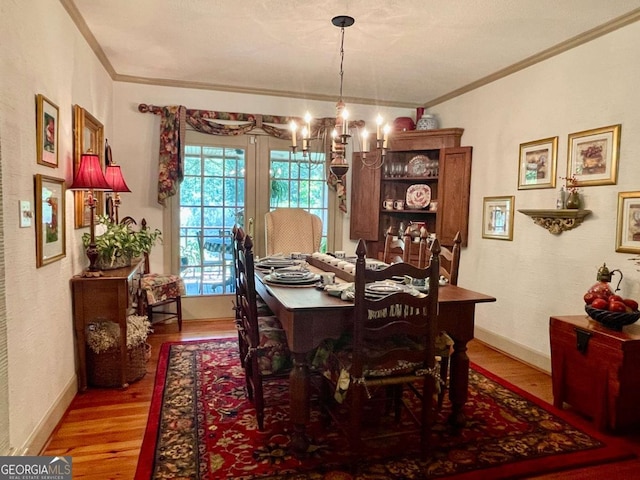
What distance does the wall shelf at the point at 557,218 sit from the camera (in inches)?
122

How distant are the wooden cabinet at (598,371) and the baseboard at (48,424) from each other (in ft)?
9.99

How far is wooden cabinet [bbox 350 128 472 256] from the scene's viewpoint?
4465 mm

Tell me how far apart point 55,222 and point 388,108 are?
3912 millimetres

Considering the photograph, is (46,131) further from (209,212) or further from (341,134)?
(209,212)

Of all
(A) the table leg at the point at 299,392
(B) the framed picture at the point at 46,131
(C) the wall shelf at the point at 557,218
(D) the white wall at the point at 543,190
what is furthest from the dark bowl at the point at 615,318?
(B) the framed picture at the point at 46,131

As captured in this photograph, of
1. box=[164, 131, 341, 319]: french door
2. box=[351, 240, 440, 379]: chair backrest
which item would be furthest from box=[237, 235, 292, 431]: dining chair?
box=[164, 131, 341, 319]: french door

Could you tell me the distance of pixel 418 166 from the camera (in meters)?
4.87

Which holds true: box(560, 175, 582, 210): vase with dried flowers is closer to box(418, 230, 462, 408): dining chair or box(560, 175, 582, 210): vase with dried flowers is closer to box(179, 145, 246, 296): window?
box(418, 230, 462, 408): dining chair

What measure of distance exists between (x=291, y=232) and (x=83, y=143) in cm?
204

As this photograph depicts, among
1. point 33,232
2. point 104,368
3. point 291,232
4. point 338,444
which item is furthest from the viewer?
point 291,232

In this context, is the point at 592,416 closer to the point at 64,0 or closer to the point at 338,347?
the point at 338,347

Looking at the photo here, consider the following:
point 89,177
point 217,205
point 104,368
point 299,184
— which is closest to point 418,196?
point 299,184

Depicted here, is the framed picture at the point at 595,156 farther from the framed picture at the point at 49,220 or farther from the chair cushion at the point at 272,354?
the framed picture at the point at 49,220

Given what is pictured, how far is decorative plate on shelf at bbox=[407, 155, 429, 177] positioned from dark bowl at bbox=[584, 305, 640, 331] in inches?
101
